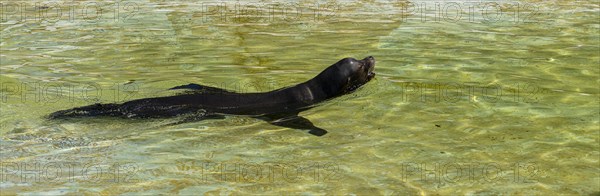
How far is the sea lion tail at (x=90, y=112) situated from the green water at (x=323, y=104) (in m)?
0.15

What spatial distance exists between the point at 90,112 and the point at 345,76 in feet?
9.20

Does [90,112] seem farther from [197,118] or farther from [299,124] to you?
[299,124]

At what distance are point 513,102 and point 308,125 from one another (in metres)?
2.50

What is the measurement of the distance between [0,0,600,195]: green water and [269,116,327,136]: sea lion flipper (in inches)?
3.5

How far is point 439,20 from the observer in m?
14.8

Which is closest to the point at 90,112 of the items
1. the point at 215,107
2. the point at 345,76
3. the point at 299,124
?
the point at 215,107

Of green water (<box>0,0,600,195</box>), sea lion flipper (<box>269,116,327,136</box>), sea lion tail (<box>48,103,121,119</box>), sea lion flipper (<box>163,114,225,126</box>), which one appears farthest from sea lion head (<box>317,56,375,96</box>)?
sea lion tail (<box>48,103,121,119</box>)

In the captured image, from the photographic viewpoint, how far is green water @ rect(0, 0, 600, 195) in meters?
6.15

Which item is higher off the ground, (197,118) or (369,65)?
(369,65)

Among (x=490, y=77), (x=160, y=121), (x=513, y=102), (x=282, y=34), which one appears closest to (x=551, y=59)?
(x=490, y=77)

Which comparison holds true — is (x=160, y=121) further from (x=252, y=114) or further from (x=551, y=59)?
(x=551, y=59)

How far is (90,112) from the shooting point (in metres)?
8.21

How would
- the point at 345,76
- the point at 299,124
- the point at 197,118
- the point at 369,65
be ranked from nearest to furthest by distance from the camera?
the point at 299,124 → the point at 197,118 → the point at 345,76 → the point at 369,65

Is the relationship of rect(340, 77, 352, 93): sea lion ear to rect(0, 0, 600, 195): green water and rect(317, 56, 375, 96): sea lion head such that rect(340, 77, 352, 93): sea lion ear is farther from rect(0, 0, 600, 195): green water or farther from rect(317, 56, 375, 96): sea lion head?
rect(0, 0, 600, 195): green water
